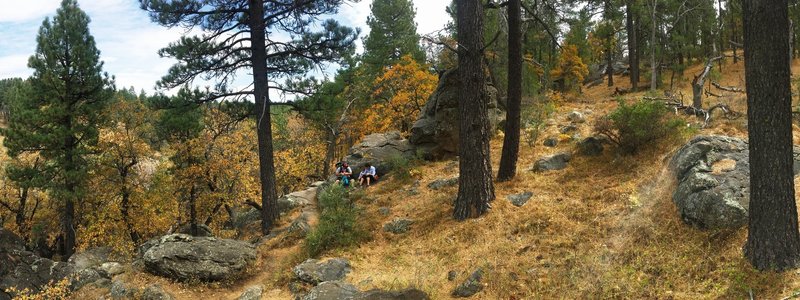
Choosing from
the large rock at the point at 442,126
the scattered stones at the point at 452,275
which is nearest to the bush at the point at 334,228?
the scattered stones at the point at 452,275

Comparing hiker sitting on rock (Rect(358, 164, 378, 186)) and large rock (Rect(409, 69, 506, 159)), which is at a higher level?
large rock (Rect(409, 69, 506, 159))

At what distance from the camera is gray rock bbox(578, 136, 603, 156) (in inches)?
488

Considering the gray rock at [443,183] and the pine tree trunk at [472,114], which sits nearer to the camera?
the pine tree trunk at [472,114]

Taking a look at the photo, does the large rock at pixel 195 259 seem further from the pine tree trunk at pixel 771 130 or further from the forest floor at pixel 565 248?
the pine tree trunk at pixel 771 130

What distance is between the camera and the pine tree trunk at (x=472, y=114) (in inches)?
396

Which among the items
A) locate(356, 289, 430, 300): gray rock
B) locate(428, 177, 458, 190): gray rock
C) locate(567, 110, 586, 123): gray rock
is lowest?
locate(356, 289, 430, 300): gray rock

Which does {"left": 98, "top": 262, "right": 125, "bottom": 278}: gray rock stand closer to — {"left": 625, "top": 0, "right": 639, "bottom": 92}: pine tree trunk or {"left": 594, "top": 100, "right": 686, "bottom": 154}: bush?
{"left": 594, "top": 100, "right": 686, "bottom": 154}: bush

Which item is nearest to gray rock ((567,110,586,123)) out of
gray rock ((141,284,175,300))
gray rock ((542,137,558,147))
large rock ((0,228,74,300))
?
gray rock ((542,137,558,147))

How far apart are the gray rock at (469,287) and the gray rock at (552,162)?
5544mm

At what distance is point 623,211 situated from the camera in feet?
28.3

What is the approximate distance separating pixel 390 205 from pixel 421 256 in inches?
156

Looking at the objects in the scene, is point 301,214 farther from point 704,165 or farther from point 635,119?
point 704,165

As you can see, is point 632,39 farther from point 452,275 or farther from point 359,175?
point 452,275

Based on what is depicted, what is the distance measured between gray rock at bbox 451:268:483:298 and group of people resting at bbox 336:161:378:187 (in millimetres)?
8845
